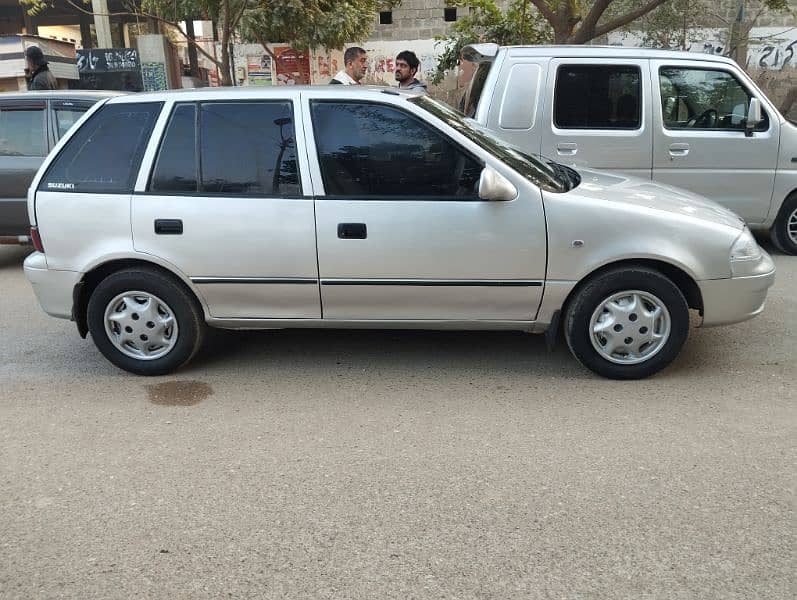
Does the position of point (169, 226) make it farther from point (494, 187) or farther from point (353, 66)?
point (353, 66)

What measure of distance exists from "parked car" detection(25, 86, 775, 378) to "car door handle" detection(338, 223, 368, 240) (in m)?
0.01

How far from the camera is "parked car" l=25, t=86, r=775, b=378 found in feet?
13.4

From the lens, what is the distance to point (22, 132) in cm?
723

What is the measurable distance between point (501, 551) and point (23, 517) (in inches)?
79.1

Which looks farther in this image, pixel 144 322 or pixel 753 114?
pixel 753 114

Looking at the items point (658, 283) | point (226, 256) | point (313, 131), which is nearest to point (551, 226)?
point (658, 283)

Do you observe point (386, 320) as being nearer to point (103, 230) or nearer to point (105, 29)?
point (103, 230)

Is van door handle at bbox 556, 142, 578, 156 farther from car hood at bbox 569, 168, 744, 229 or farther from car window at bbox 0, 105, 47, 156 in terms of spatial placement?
car window at bbox 0, 105, 47, 156

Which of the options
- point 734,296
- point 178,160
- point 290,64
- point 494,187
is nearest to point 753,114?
point 734,296

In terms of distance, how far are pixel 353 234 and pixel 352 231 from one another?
18mm

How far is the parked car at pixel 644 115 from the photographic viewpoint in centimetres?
644

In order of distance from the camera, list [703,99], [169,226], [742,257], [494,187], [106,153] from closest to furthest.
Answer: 1. [494,187]
2. [742,257]
3. [169,226]
4. [106,153]
5. [703,99]

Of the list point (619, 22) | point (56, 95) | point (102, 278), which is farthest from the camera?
point (619, 22)

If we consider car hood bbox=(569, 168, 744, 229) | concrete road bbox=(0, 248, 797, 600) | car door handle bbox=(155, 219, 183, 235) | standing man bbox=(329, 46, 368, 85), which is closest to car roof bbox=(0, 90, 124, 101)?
standing man bbox=(329, 46, 368, 85)
